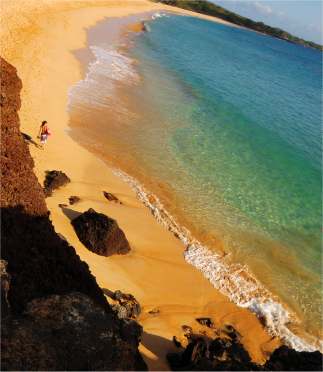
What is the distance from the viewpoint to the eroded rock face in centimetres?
653

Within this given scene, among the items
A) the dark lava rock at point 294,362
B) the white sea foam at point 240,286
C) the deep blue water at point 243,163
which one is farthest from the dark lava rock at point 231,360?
the deep blue water at point 243,163

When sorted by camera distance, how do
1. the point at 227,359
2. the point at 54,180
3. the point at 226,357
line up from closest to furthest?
the point at 227,359, the point at 226,357, the point at 54,180

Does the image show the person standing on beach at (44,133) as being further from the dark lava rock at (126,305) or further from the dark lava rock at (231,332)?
the dark lava rock at (231,332)

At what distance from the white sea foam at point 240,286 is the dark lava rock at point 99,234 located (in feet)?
10.8

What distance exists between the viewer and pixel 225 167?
26391mm

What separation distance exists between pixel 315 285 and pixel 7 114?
45.0 ft

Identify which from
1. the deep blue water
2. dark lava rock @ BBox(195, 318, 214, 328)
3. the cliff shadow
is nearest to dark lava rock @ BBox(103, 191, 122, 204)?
the deep blue water

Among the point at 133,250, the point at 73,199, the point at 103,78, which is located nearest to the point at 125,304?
the point at 133,250

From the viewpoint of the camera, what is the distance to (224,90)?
46.6m

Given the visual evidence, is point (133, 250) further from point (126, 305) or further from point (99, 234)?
point (126, 305)

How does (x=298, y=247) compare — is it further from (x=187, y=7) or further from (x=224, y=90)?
(x=187, y=7)

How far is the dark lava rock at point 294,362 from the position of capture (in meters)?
9.20

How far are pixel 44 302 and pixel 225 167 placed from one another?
19879 millimetres

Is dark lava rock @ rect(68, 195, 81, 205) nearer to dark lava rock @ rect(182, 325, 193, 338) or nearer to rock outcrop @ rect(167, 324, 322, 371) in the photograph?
dark lava rock @ rect(182, 325, 193, 338)
